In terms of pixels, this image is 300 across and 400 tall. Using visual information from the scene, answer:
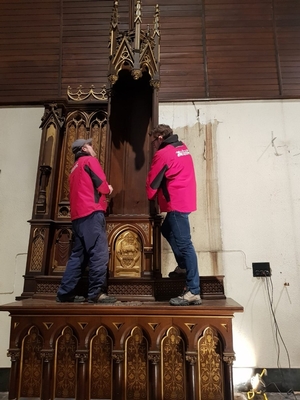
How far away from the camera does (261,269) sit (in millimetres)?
3535

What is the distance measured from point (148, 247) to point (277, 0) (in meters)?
3.97

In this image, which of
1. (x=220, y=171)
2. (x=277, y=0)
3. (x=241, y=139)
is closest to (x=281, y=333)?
(x=220, y=171)

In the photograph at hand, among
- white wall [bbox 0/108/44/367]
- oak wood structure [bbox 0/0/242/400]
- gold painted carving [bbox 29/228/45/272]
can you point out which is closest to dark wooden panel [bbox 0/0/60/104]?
white wall [bbox 0/108/44/367]

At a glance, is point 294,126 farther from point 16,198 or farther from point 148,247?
point 16,198

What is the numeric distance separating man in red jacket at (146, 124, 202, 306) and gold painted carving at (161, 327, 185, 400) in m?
0.33

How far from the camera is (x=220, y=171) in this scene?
12.7ft

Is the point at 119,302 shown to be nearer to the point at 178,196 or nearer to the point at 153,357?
the point at 153,357

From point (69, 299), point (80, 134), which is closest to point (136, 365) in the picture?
point (69, 299)

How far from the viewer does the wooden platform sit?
223cm

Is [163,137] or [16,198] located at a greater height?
[163,137]

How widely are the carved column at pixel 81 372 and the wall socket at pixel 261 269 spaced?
6.85 feet

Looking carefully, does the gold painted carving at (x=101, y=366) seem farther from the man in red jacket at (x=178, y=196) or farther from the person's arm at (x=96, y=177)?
the person's arm at (x=96, y=177)

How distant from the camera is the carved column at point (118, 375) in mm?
2222

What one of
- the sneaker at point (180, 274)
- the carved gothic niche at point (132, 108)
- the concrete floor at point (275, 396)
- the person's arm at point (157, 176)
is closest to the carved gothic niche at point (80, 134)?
the carved gothic niche at point (132, 108)
